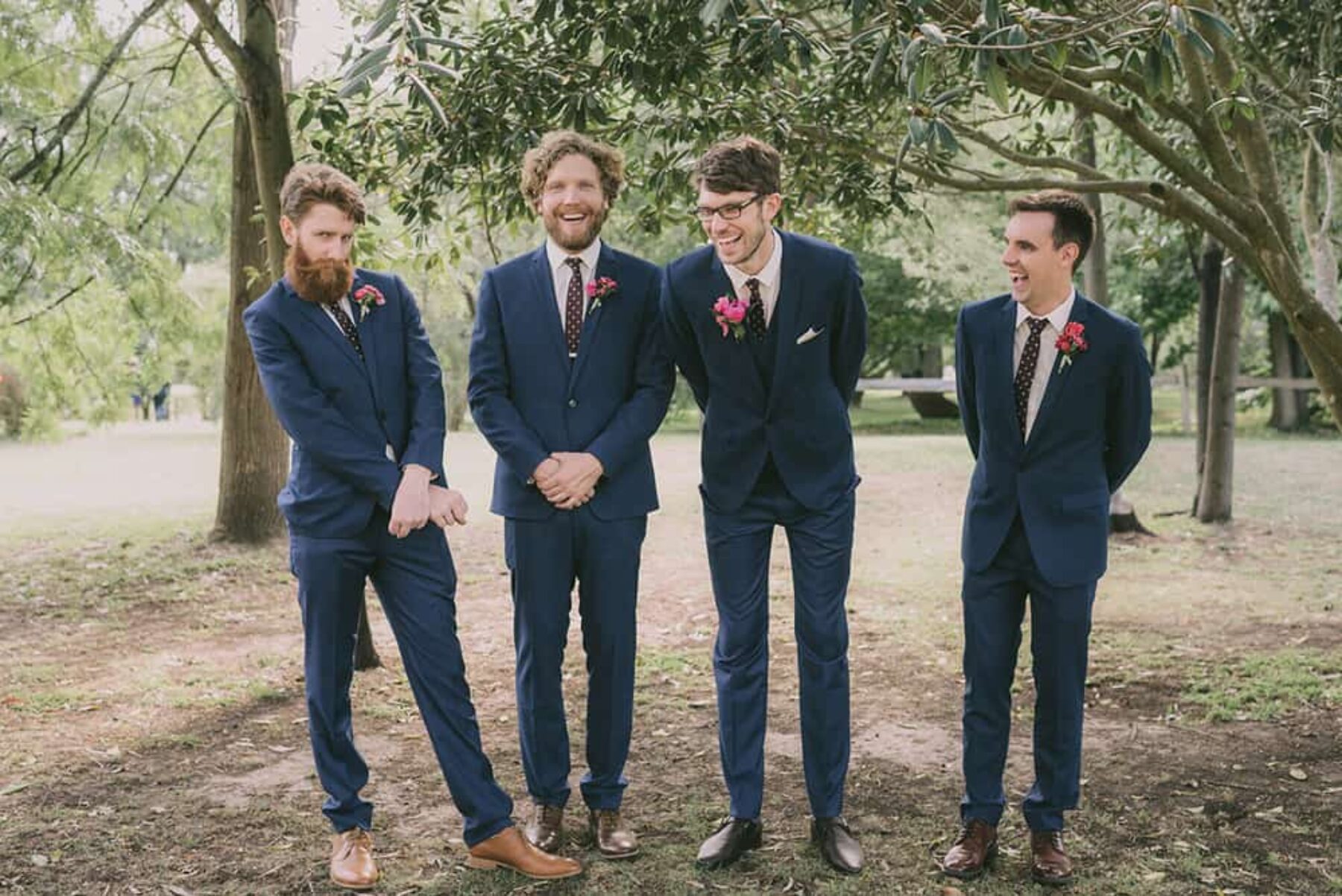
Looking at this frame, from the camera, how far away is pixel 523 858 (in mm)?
3988

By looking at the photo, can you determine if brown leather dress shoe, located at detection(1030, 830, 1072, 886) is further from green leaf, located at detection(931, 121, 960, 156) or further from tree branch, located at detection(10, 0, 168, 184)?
tree branch, located at detection(10, 0, 168, 184)

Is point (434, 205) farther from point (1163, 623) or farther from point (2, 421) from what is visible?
point (2, 421)

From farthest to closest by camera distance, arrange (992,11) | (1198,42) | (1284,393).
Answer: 1. (1284,393)
2. (1198,42)
3. (992,11)

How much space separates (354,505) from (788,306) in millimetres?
1483

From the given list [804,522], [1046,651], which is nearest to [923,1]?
[804,522]

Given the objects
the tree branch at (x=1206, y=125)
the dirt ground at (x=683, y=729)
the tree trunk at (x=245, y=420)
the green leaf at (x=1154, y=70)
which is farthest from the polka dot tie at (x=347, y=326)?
the tree trunk at (x=245, y=420)

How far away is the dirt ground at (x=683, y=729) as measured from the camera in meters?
4.15

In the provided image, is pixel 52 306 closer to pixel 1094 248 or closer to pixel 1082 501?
pixel 1094 248

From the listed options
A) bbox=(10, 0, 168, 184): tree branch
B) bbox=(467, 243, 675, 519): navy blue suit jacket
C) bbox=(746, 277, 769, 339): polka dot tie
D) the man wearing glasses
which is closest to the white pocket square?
the man wearing glasses

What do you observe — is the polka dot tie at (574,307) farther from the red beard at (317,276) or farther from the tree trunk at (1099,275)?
the tree trunk at (1099,275)

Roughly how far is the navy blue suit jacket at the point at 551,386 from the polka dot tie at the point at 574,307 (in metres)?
0.03

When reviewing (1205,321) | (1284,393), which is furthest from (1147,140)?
(1284,393)

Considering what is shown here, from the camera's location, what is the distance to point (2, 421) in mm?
25359

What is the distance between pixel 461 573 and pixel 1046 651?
6.95 metres
